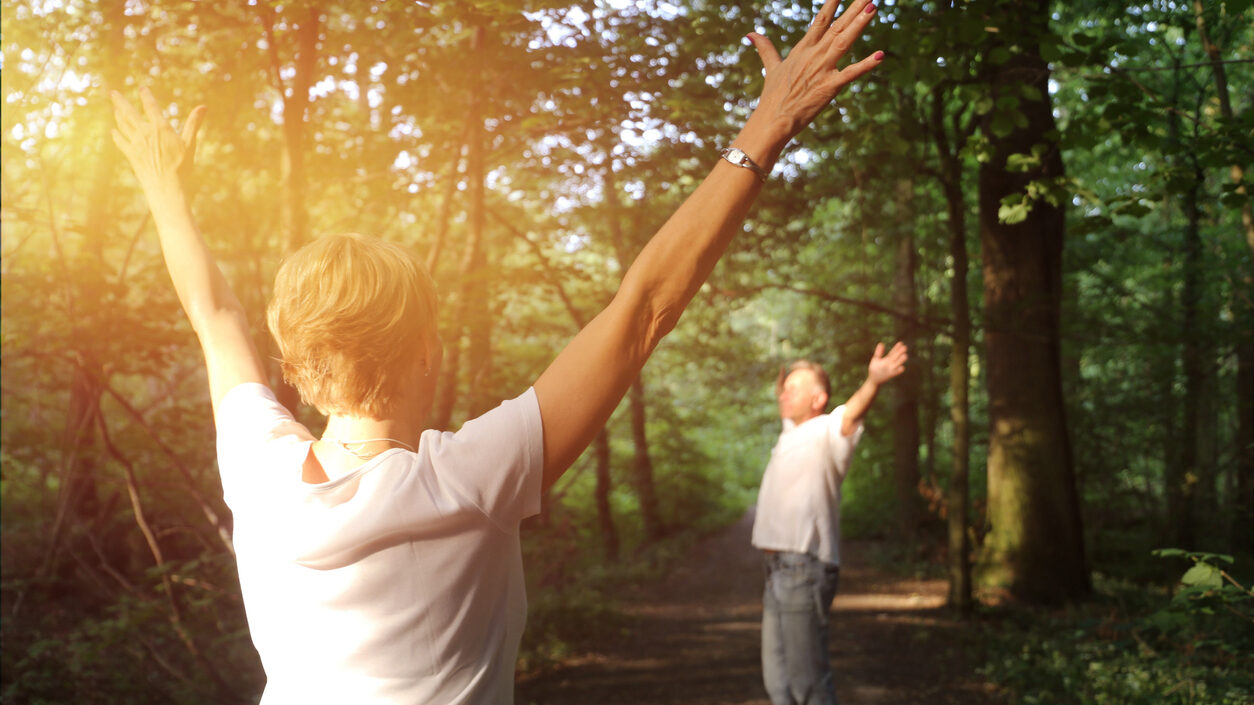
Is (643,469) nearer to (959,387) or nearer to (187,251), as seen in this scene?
(959,387)

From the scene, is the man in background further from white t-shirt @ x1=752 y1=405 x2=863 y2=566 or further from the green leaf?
the green leaf

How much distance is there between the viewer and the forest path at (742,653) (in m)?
7.93

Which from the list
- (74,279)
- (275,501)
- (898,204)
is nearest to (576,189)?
(898,204)

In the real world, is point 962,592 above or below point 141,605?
below

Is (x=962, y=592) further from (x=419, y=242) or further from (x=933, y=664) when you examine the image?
(x=419, y=242)

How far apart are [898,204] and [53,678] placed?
12124 millimetres

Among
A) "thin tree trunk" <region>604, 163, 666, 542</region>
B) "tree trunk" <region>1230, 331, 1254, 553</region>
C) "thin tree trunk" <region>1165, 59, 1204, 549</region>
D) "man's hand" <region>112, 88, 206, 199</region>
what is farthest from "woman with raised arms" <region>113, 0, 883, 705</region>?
"thin tree trunk" <region>604, 163, 666, 542</region>

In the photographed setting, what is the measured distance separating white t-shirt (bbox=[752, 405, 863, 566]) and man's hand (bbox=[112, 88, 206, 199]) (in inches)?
146

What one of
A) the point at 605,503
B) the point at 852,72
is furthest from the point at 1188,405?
the point at 852,72

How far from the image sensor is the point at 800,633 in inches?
197

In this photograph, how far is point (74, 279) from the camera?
219 inches

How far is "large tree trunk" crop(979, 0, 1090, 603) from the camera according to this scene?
10.2 m

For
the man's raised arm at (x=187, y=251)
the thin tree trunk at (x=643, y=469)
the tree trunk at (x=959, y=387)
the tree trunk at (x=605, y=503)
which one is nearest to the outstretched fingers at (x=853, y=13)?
the man's raised arm at (x=187, y=251)

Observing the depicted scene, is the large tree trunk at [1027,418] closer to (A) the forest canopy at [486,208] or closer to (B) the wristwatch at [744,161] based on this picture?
(A) the forest canopy at [486,208]
